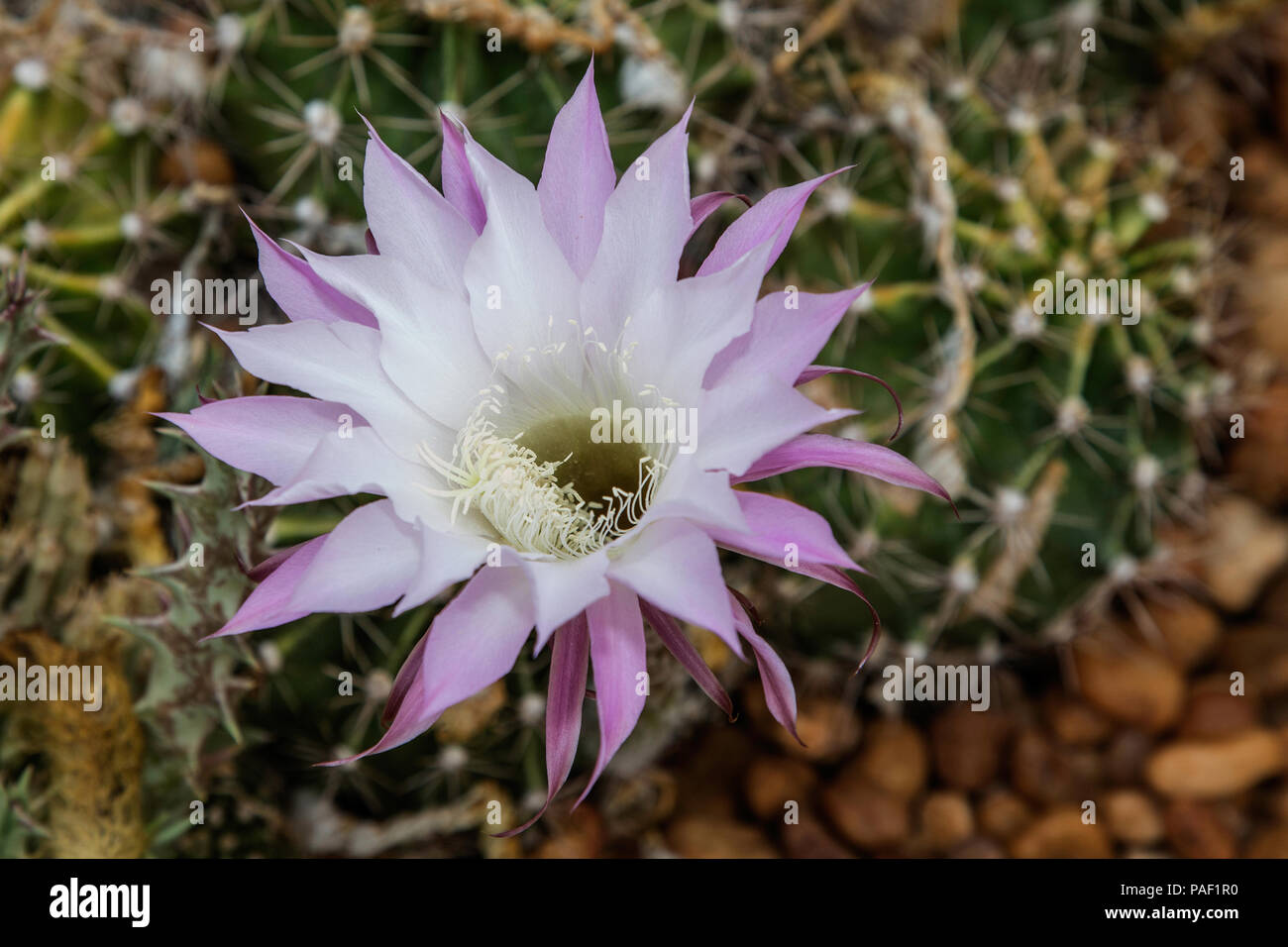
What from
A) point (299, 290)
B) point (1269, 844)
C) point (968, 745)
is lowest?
point (1269, 844)

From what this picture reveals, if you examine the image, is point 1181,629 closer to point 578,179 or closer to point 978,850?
point 978,850

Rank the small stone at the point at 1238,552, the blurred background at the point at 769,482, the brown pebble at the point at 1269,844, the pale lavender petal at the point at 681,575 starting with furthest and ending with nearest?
the small stone at the point at 1238,552, the brown pebble at the point at 1269,844, the blurred background at the point at 769,482, the pale lavender petal at the point at 681,575

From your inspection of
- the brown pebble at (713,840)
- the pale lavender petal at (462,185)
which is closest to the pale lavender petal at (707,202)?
the pale lavender petal at (462,185)

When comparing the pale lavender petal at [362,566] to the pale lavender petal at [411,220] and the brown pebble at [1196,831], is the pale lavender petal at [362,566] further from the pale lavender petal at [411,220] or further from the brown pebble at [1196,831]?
the brown pebble at [1196,831]

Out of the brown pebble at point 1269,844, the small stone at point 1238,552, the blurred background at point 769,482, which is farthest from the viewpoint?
the small stone at point 1238,552

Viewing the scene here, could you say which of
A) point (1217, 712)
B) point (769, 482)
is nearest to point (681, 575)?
point (769, 482)

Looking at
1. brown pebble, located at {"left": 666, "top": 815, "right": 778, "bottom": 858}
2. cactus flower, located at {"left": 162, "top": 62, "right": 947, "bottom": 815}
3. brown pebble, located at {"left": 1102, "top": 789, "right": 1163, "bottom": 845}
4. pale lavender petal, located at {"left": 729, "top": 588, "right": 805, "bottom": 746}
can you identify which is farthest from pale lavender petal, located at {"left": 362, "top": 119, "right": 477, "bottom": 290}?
brown pebble, located at {"left": 1102, "top": 789, "right": 1163, "bottom": 845}
